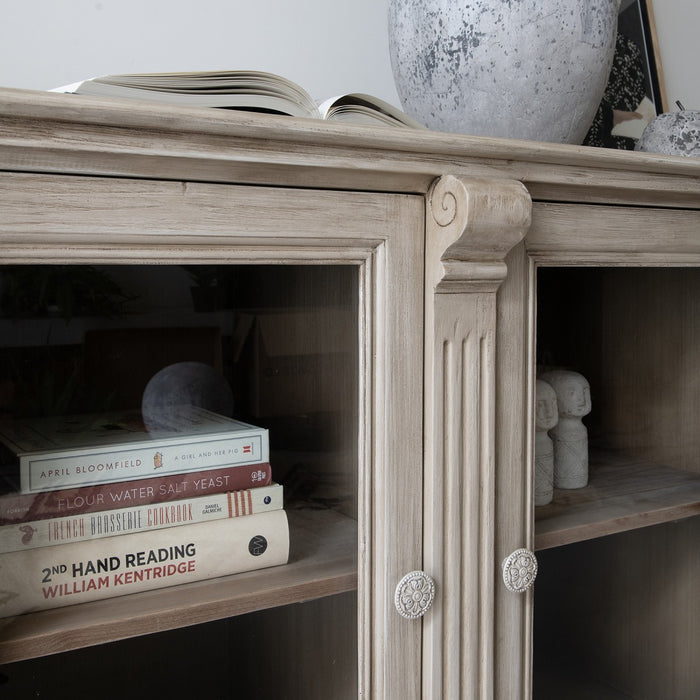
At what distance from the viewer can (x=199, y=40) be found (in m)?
0.86

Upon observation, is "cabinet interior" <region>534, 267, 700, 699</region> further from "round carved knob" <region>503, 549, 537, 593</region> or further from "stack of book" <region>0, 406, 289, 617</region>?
"stack of book" <region>0, 406, 289, 617</region>

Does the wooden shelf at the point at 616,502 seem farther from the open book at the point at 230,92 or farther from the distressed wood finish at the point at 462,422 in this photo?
the open book at the point at 230,92

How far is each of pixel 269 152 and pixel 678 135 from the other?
0.51 metres

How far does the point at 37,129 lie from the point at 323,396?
10.1 inches

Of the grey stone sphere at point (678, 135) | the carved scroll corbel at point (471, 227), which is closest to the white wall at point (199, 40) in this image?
the grey stone sphere at point (678, 135)

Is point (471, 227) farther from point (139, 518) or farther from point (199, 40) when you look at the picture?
point (199, 40)

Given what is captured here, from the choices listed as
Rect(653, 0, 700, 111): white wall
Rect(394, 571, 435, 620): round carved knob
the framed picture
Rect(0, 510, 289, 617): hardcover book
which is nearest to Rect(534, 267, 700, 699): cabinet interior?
Rect(394, 571, 435, 620): round carved knob

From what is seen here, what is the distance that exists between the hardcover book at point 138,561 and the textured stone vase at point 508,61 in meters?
0.40

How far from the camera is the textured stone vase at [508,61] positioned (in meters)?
0.64

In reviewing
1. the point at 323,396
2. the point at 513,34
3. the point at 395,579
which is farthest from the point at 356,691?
the point at 513,34

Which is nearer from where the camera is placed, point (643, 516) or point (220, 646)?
point (220, 646)

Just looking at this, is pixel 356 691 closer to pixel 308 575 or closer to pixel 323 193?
pixel 308 575

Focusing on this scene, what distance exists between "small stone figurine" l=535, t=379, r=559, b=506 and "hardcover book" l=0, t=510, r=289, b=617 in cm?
24

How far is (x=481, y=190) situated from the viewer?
1.70ft
